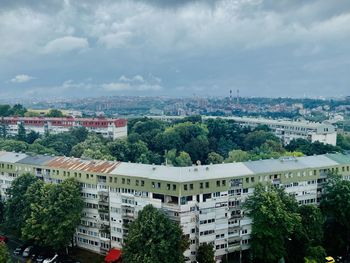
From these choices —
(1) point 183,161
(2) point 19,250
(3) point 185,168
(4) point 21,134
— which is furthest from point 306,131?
(2) point 19,250

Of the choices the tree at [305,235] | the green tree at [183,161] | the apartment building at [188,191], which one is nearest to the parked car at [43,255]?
the apartment building at [188,191]

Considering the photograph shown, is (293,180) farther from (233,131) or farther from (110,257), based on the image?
(233,131)

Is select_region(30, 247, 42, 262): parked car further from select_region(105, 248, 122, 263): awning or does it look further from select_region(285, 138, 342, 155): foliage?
select_region(285, 138, 342, 155): foliage

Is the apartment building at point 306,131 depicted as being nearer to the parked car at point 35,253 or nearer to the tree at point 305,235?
the tree at point 305,235

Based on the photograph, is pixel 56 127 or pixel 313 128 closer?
pixel 313 128

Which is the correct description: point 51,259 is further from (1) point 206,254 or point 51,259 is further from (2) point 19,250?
(1) point 206,254

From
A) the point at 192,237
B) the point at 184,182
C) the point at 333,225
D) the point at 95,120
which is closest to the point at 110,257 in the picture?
the point at 192,237
